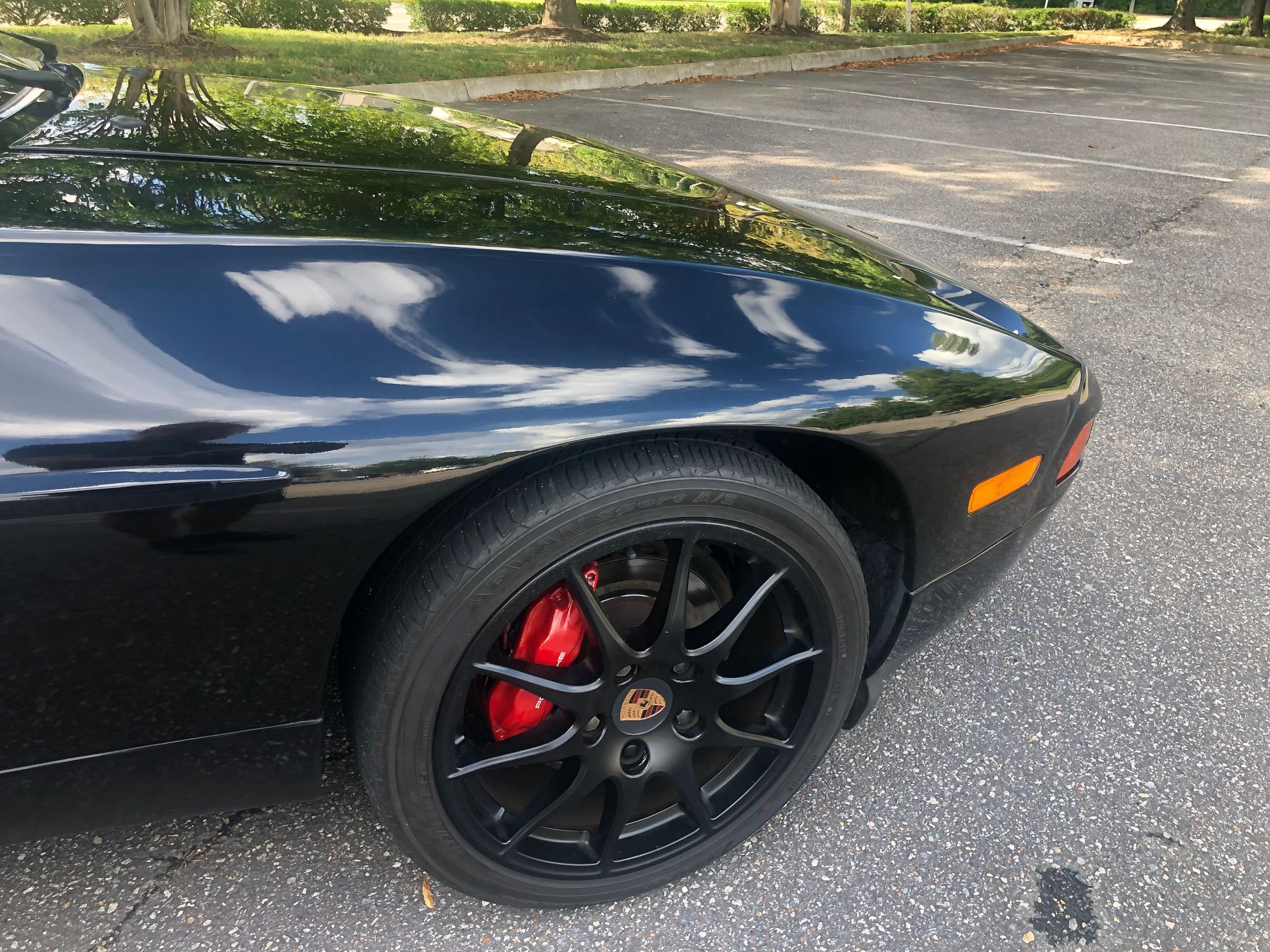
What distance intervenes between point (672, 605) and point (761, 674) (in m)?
0.24

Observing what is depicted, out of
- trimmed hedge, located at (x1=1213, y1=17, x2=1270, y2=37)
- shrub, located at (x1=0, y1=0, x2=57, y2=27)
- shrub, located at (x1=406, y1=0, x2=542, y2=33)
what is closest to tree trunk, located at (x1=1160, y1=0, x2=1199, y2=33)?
trimmed hedge, located at (x1=1213, y1=17, x2=1270, y2=37)

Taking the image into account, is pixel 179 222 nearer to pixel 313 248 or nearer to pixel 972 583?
pixel 313 248

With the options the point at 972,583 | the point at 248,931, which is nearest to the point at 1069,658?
the point at 972,583

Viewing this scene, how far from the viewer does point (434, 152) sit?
1748 mm

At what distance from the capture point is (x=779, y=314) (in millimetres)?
1426

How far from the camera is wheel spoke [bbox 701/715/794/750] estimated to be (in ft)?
4.98

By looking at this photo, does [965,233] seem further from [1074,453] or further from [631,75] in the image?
[631,75]

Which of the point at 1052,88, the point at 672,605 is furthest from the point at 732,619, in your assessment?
the point at 1052,88

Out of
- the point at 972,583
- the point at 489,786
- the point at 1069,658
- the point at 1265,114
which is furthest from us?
the point at 1265,114

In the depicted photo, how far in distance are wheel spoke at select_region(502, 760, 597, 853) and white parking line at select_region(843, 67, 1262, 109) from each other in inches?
527

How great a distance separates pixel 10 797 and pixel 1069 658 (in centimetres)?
214

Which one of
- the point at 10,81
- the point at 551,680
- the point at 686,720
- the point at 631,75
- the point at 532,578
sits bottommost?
the point at 686,720

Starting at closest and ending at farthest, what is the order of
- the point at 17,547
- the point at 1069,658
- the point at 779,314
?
the point at 17,547
the point at 779,314
the point at 1069,658

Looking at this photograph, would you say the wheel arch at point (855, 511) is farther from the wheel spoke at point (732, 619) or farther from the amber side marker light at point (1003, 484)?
the wheel spoke at point (732, 619)
